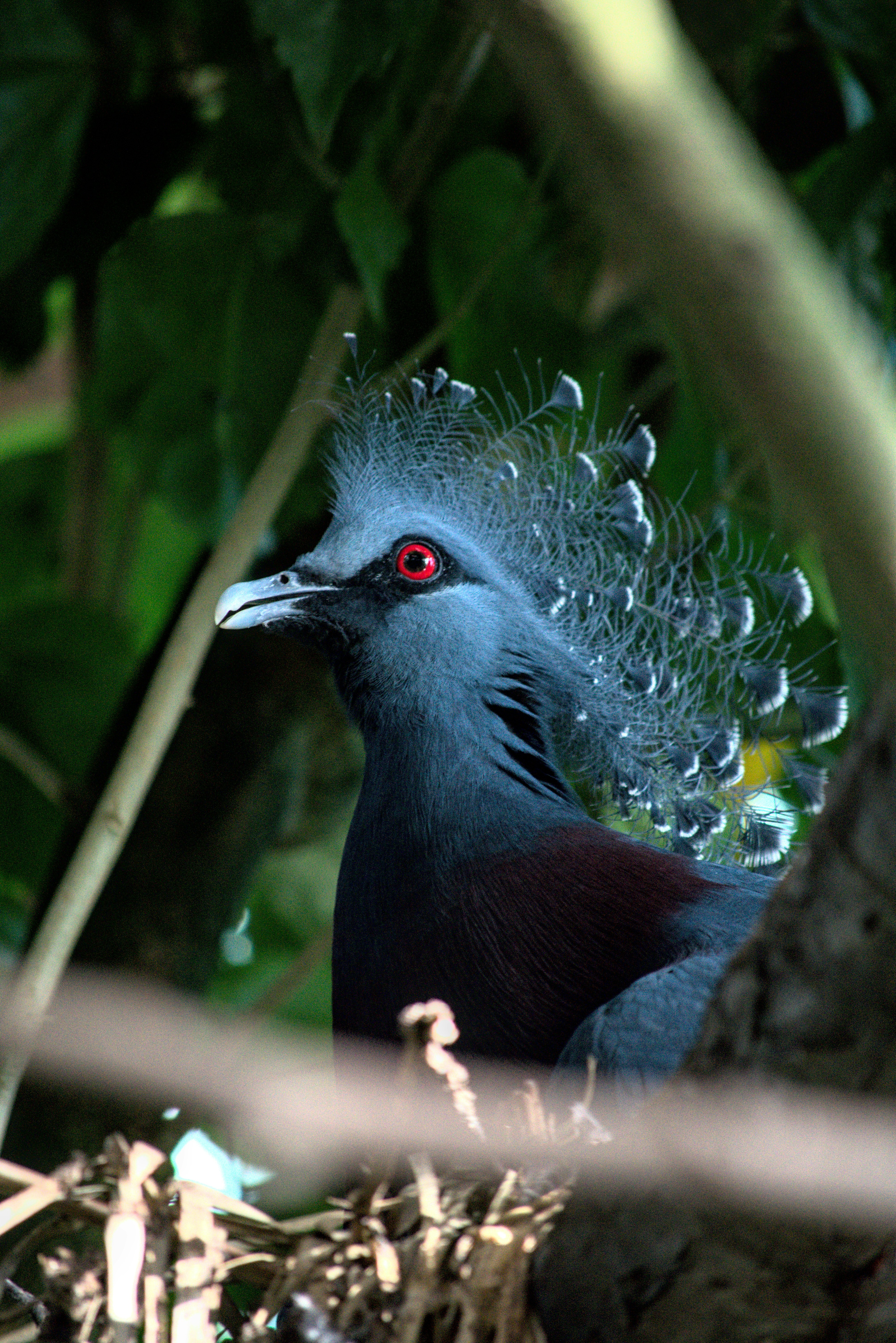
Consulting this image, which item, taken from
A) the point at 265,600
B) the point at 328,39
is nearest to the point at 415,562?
the point at 265,600

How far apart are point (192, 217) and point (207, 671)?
0.93 meters

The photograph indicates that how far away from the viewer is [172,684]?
Result: 7.61 feet

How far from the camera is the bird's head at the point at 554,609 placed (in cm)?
222

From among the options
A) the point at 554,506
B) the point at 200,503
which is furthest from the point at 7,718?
the point at 554,506

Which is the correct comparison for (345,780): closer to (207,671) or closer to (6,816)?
(207,671)

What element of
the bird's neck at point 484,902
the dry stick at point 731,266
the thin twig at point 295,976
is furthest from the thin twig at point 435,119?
the dry stick at point 731,266

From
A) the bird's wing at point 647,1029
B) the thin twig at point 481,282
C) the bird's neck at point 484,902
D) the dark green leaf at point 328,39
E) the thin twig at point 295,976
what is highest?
the dark green leaf at point 328,39

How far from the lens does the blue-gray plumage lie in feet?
5.90

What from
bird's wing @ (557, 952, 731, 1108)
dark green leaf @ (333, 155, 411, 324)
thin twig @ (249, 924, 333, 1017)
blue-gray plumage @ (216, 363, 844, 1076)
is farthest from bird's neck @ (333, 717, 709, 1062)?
thin twig @ (249, 924, 333, 1017)

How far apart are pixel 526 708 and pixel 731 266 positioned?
1646mm

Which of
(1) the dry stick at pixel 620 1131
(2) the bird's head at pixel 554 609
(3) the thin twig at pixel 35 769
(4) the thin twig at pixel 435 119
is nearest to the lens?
(1) the dry stick at pixel 620 1131

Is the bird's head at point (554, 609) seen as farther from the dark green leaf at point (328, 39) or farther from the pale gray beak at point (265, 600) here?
the dark green leaf at point (328, 39)

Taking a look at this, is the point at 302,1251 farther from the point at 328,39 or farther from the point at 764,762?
the point at 328,39

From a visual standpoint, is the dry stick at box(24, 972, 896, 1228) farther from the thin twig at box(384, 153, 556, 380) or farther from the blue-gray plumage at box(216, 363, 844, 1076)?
the thin twig at box(384, 153, 556, 380)
